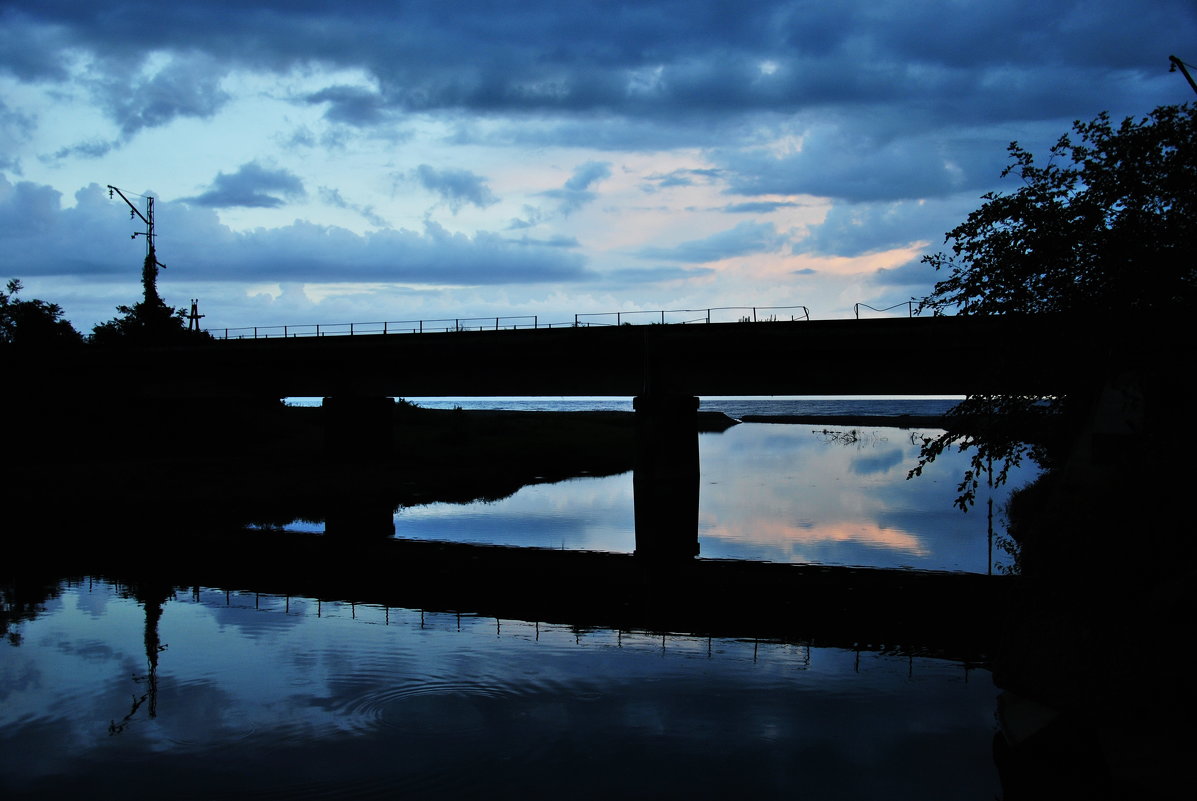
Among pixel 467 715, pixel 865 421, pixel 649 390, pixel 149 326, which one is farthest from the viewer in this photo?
pixel 865 421

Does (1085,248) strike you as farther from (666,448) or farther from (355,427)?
(355,427)

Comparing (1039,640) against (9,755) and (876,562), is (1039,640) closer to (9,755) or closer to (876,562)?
(876,562)

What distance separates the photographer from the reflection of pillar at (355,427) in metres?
57.7

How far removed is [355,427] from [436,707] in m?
44.1

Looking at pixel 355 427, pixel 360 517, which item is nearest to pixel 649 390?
pixel 360 517

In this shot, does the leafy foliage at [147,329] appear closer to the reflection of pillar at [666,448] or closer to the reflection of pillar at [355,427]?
the reflection of pillar at [355,427]

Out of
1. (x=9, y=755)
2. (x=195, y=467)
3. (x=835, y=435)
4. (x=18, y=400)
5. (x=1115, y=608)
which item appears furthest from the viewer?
(x=835, y=435)

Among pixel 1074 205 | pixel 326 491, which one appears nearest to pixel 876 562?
pixel 1074 205

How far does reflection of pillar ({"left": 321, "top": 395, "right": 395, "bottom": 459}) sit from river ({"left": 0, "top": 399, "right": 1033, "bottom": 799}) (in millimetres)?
30749

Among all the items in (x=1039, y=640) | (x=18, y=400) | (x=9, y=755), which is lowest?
(x=9, y=755)

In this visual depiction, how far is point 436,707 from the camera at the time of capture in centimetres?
1589

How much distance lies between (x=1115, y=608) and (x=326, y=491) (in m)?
38.0

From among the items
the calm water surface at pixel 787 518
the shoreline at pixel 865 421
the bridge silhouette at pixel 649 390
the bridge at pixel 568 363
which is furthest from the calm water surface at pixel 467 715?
the shoreline at pixel 865 421

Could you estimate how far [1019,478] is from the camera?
5475cm
